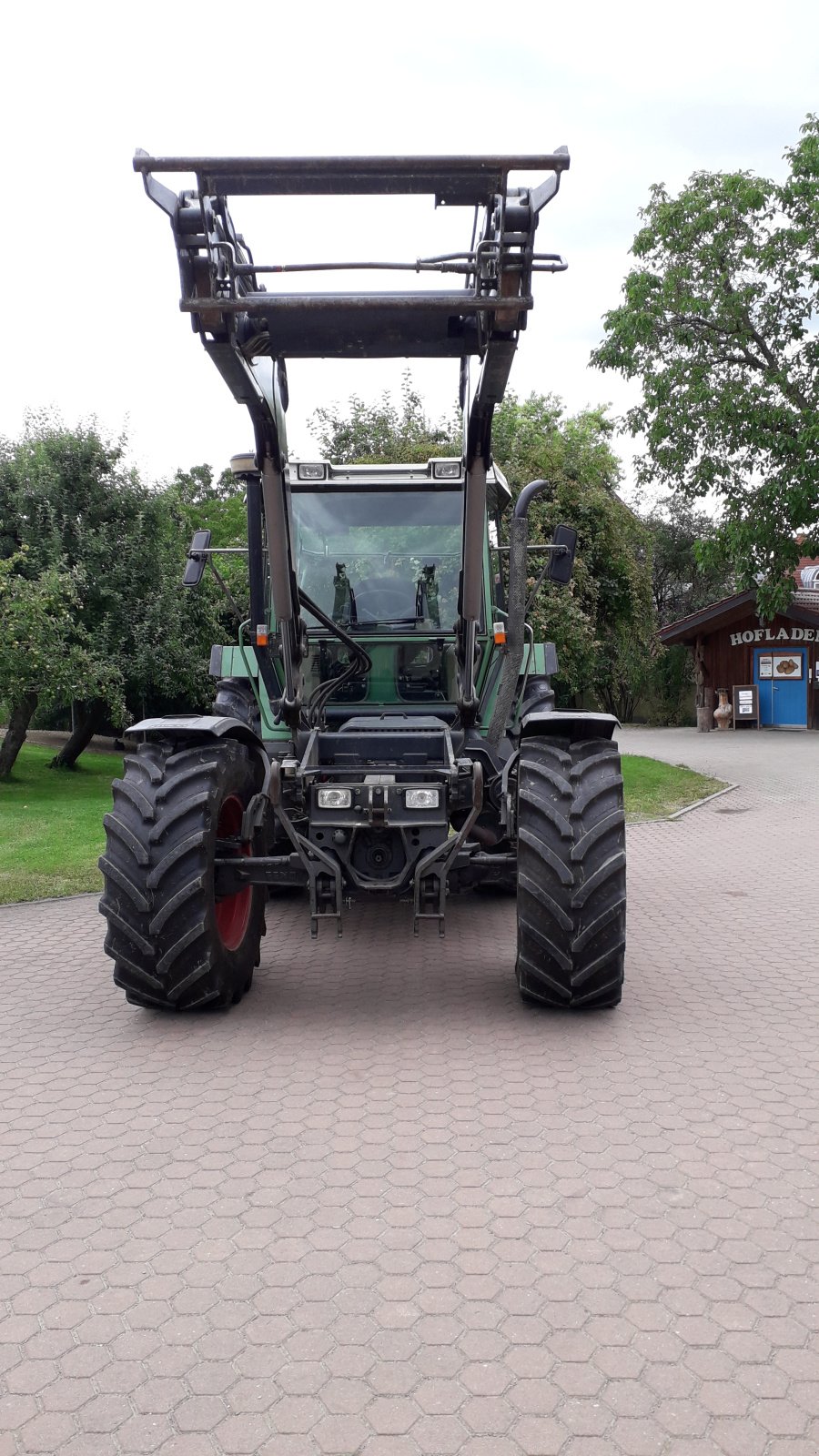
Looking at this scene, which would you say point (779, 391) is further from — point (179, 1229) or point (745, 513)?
point (179, 1229)

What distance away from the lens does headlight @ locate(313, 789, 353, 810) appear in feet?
18.8

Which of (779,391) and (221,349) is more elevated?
(779,391)

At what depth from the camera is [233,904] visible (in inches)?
246

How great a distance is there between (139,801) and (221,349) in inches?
85.2

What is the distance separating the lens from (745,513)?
822 inches

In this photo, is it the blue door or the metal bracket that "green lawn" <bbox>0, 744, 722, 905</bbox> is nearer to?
the metal bracket

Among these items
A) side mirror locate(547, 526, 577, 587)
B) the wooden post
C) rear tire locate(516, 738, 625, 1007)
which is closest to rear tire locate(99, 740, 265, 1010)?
rear tire locate(516, 738, 625, 1007)

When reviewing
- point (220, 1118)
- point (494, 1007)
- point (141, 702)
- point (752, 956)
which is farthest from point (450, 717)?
point (141, 702)

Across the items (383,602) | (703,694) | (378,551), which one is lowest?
(703,694)

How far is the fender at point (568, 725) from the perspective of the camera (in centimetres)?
586

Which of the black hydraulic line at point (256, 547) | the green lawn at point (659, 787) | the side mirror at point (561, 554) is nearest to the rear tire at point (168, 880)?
the black hydraulic line at point (256, 547)

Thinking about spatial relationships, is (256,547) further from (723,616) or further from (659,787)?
(723,616)

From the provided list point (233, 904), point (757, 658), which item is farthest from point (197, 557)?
point (757, 658)

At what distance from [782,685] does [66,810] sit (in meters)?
21.2
